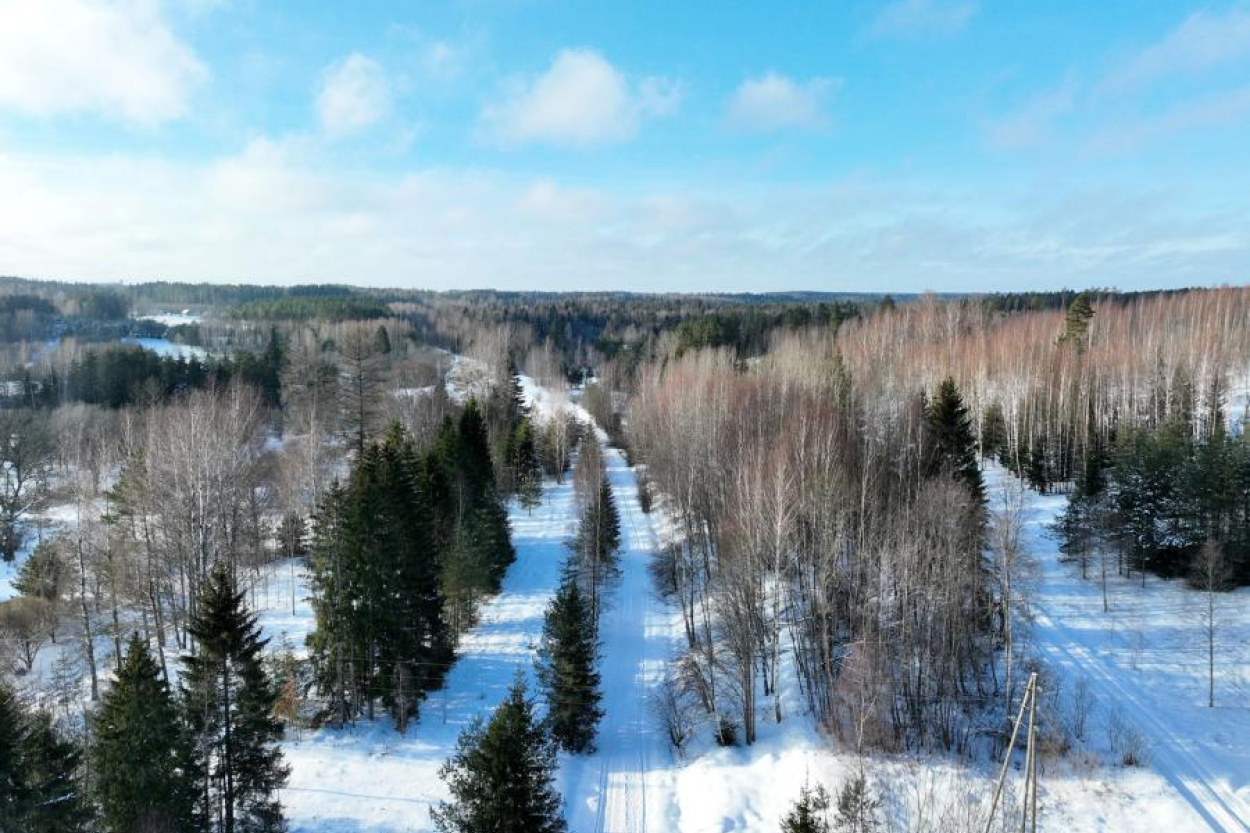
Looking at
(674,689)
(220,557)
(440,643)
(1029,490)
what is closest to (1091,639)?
(674,689)

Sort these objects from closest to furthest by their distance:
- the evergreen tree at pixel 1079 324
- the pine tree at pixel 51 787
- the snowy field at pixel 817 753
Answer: the pine tree at pixel 51 787 < the snowy field at pixel 817 753 < the evergreen tree at pixel 1079 324

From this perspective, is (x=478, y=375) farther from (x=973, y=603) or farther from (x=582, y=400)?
(x=973, y=603)

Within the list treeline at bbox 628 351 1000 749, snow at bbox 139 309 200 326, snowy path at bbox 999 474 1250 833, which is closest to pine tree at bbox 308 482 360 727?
treeline at bbox 628 351 1000 749

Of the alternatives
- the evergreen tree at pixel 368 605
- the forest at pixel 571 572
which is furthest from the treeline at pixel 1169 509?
the evergreen tree at pixel 368 605

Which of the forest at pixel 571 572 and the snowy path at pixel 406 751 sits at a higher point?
the forest at pixel 571 572

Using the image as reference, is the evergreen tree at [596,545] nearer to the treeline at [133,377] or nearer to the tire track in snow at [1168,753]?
the tire track in snow at [1168,753]
